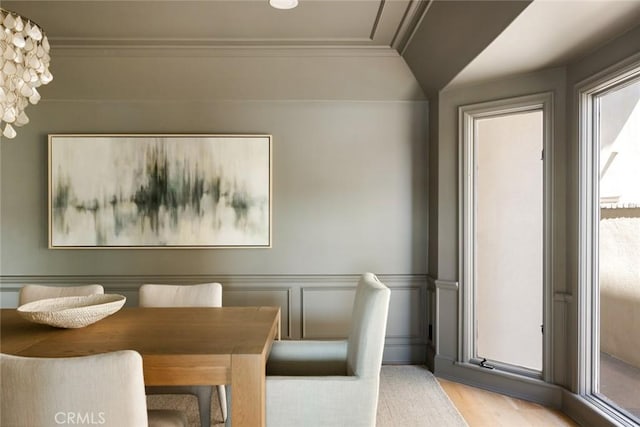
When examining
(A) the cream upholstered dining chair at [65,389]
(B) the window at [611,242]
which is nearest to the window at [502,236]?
(B) the window at [611,242]

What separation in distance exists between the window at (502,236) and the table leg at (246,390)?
1.90 metres

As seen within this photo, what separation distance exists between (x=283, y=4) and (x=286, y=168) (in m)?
1.16

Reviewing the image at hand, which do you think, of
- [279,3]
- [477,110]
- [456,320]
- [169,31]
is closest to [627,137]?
[477,110]

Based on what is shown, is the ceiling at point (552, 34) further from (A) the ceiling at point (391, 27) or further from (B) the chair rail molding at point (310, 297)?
(B) the chair rail molding at point (310, 297)

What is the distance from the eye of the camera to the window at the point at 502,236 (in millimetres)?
2639

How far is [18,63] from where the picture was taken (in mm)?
1699

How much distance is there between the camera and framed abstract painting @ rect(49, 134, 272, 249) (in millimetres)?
3014

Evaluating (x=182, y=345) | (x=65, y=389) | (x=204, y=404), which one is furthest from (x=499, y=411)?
(x=65, y=389)

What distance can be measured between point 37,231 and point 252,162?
1.76 meters

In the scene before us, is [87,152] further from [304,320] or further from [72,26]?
[304,320]

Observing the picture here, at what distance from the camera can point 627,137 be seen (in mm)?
2098

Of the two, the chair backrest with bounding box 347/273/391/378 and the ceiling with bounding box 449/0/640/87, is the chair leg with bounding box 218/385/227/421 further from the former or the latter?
the ceiling with bounding box 449/0/640/87

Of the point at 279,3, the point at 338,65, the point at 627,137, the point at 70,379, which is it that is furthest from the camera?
the point at 338,65

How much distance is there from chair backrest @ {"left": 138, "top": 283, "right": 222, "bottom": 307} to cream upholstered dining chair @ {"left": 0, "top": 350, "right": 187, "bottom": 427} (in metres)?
1.14
